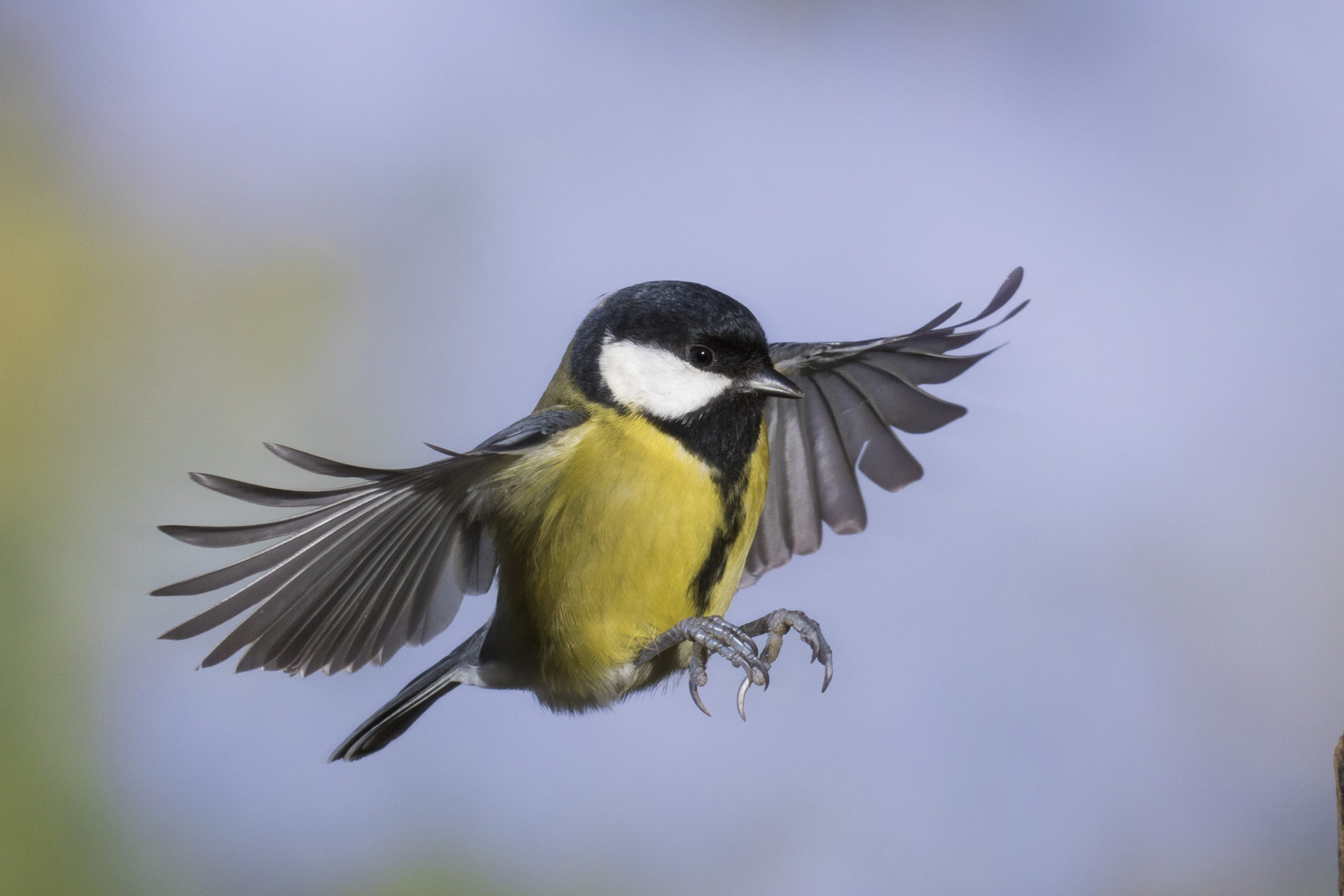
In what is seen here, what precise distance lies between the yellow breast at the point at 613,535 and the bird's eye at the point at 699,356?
7 centimetres

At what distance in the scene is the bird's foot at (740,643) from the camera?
93cm

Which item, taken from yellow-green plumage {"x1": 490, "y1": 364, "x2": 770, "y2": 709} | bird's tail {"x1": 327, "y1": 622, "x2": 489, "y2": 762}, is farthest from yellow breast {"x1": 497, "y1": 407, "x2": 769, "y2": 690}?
bird's tail {"x1": 327, "y1": 622, "x2": 489, "y2": 762}

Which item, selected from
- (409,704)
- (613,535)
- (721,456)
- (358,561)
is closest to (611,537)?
(613,535)

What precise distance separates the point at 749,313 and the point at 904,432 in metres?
0.36

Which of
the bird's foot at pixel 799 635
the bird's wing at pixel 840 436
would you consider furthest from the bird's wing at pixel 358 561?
the bird's wing at pixel 840 436

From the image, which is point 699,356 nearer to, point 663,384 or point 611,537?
point 663,384

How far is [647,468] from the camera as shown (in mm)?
983

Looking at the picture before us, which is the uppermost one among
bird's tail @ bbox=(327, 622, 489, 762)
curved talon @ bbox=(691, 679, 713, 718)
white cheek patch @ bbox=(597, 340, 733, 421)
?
white cheek patch @ bbox=(597, 340, 733, 421)

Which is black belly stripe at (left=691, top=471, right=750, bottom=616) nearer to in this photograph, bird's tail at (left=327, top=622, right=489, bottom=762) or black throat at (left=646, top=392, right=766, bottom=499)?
black throat at (left=646, top=392, right=766, bottom=499)

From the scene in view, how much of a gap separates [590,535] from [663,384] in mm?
153

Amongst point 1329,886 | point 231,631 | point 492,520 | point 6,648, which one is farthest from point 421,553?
point 1329,886

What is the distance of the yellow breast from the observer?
3.21 feet

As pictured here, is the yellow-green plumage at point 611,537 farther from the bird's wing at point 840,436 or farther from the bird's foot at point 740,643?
the bird's wing at point 840,436

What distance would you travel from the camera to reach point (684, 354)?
1027 millimetres
